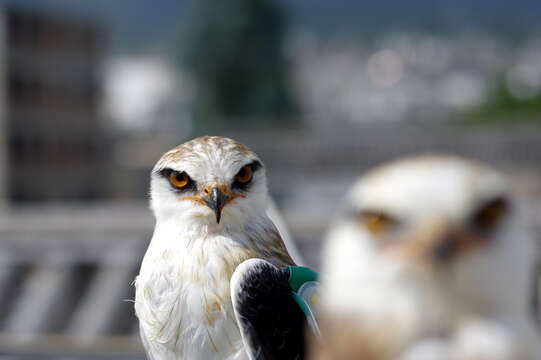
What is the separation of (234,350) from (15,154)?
163ft

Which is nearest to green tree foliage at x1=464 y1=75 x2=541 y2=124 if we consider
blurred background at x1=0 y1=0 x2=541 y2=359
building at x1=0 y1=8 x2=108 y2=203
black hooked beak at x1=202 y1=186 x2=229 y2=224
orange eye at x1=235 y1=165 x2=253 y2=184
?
blurred background at x1=0 y1=0 x2=541 y2=359

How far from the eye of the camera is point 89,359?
7.39 m

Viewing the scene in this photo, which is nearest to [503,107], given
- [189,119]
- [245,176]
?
[189,119]

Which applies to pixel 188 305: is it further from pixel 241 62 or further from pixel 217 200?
pixel 241 62

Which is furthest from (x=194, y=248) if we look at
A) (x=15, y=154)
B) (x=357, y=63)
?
(x=357, y=63)

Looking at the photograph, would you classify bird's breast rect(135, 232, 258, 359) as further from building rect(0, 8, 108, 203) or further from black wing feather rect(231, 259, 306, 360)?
building rect(0, 8, 108, 203)

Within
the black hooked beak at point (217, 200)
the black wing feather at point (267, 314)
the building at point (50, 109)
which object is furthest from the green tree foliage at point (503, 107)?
the black wing feather at point (267, 314)

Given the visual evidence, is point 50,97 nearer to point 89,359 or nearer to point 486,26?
point 89,359

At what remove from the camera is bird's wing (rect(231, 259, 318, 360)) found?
2.12 meters

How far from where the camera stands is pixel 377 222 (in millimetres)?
1135

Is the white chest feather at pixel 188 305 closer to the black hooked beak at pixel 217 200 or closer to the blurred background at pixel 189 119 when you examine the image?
the black hooked beak at pixel 217 200

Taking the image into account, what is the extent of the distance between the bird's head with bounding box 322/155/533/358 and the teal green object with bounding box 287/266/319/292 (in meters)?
0.92

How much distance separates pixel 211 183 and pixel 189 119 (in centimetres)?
961

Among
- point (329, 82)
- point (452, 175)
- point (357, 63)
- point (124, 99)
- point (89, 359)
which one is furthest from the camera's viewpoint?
point (357, 63)
